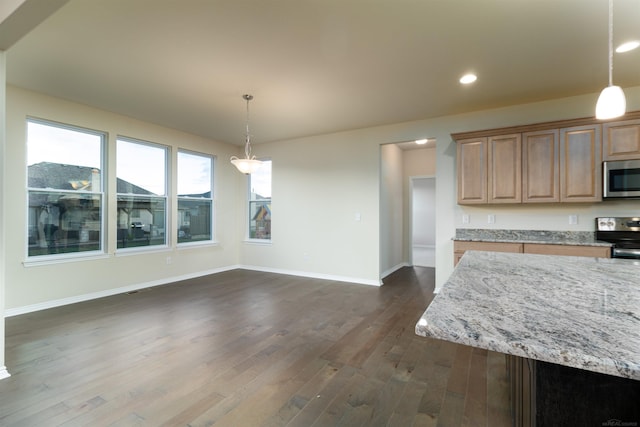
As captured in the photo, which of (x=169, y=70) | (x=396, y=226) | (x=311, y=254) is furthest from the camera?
(x=396, y=226)

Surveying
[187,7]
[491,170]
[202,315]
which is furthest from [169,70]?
[491,170]

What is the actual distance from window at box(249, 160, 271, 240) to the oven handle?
5.30 meters

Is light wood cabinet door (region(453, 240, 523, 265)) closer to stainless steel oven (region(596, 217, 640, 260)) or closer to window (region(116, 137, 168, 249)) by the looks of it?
stainless steel oven (region(596, 217, 640, 260))

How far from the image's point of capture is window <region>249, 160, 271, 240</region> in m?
6.28

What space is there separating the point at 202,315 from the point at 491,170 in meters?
4.17

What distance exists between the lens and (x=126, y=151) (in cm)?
467

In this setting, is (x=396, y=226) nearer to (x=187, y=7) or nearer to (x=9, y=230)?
(x=187, y=7)

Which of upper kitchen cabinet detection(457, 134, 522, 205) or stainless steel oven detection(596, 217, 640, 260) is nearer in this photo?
stainless steel oven detection(596, 217, 640, 260)

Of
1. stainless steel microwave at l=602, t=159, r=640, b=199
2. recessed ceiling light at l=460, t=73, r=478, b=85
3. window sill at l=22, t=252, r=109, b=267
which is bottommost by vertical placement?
window sill at l=22, t=252, r=109, b=267

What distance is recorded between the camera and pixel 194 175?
18.9 ft

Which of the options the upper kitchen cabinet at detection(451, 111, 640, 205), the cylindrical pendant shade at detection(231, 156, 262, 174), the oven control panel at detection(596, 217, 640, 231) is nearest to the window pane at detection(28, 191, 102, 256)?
the cylindrical pendant shade at detection(231, 156, 262, 174)

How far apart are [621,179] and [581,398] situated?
3710mm

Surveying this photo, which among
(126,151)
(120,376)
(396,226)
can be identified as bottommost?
(120,376)

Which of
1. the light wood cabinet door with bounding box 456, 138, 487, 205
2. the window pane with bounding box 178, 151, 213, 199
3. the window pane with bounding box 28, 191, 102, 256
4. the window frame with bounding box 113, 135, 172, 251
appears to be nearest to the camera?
the window pane with bounding box 28, 191, 102, 256
